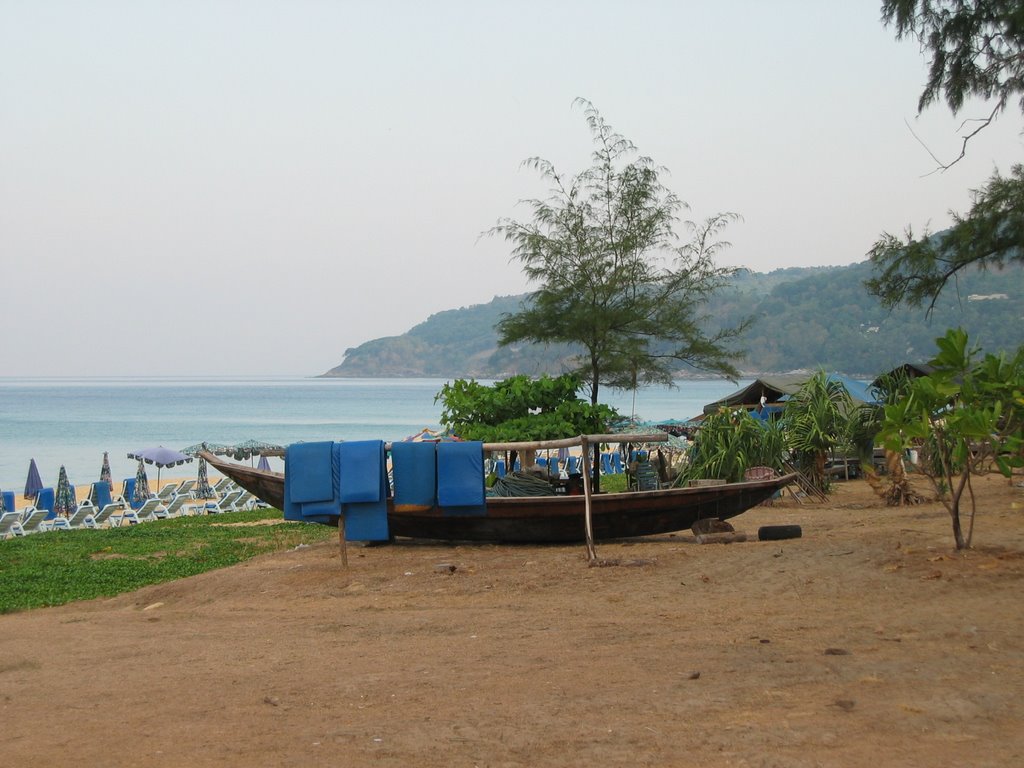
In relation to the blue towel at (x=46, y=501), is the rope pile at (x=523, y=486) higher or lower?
higher

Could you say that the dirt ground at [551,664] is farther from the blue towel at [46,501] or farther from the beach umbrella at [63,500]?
the beach umbrella at [63,500]

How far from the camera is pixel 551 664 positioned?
576 cm

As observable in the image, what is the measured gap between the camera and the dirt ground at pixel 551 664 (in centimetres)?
438

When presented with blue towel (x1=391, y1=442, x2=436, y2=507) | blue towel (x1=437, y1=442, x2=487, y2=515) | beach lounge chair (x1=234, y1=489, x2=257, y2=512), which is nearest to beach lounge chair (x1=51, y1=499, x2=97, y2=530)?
beach lounge chair (x1=234, y1=489, x2=257, y2=512)

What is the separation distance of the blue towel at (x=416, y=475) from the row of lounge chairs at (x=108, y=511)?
27.0ft

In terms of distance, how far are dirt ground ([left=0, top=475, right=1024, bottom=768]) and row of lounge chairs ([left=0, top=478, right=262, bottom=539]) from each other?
846cm

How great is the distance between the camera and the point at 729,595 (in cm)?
793

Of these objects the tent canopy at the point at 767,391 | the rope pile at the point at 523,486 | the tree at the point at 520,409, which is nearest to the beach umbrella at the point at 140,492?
the tree at the point at 520,409

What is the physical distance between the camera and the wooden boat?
11094 mm

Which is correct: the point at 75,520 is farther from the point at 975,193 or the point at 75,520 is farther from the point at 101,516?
the point at 975,193

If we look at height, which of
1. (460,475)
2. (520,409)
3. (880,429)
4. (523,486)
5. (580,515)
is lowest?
(580,515)

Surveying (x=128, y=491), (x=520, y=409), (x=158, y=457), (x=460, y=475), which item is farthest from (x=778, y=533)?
(x=158, y=457)

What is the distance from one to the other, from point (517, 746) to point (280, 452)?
874 cm

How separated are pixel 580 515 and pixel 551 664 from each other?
17.8 ft
